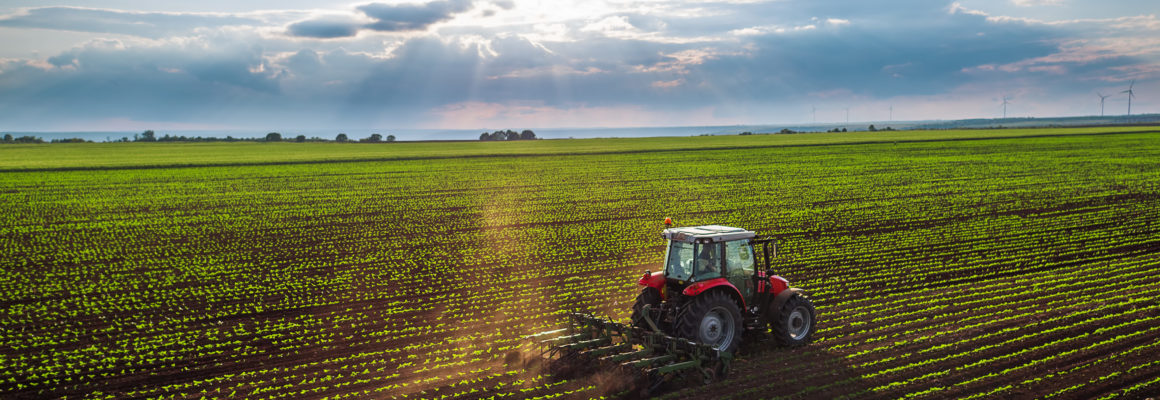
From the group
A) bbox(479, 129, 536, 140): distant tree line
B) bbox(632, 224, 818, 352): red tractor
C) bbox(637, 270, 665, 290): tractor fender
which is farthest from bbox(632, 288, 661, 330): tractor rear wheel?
bbox(479, 129, 536, 140): distant tree line

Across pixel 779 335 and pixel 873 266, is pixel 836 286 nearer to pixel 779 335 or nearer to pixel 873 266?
pixel 873 266

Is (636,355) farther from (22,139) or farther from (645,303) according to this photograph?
(22,139)

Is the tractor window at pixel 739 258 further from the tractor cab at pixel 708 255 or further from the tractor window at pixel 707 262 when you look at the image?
the tractor window at pixel 707 262

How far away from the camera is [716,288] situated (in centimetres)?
1227

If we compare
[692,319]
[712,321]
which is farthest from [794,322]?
[692,319]

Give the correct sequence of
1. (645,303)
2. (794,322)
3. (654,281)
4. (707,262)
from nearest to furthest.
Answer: (707,262)
(654,281)
(645,303)
(794,322)

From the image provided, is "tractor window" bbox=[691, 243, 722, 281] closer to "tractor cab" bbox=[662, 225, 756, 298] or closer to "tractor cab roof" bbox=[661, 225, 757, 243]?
"tractor cab" bbox=[662, 225, 756, 298]

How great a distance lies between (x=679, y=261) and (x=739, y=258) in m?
1.06

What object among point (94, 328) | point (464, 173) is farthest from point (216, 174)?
point (94, 328)

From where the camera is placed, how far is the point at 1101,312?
15.6m

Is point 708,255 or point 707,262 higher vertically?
point 708,255

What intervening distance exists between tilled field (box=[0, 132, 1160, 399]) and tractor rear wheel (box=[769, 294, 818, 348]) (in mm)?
326

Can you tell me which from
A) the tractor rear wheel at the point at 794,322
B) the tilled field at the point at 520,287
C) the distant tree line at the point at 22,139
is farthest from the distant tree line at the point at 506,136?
the tractor rear wheel at the point at 794,322

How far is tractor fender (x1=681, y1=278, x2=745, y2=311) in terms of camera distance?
39.1ft
